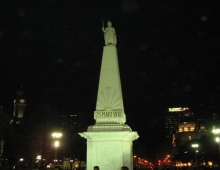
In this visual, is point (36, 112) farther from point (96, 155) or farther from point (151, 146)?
point (151, 146)

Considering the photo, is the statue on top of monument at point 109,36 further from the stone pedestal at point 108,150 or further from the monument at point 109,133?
the stone pedestal at point 108,150

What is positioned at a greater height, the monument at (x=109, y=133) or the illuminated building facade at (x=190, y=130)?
the illuminated building facade at (x=190, y=130)

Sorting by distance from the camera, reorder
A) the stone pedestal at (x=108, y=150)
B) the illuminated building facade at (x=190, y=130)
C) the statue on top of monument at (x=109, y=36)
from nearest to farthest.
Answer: the stone pedestal at (x=108, y=150)
the statue on top of monument at (x=109, y=36)
the illuminated building facade at (x=190, y=130)

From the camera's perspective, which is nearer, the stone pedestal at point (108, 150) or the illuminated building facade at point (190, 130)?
the stone pedestal at point (108, 150)

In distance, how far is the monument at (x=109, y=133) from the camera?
23.3 m

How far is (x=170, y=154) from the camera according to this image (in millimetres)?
126938

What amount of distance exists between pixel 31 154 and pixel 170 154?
8771 centimetres

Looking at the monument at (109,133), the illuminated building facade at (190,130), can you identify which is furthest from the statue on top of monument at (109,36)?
the illuminated building facade at (190,130)

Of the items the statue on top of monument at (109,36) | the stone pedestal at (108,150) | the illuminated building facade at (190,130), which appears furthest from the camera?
the illuminated building facade at (190,130)

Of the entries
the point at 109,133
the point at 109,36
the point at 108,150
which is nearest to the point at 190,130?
the point at 109,36

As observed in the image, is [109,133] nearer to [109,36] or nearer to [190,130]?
[109,36]

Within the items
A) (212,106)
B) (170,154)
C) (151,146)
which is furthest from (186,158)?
(212,106)

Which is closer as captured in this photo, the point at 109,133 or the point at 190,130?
the point at 109,133

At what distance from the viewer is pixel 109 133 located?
23.5 metres
